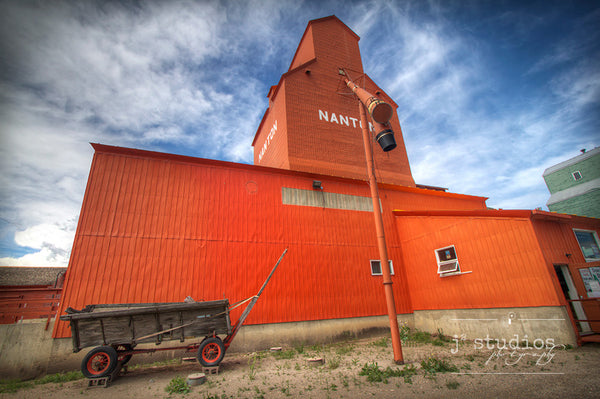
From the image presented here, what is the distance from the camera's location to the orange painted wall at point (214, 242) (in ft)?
32.3

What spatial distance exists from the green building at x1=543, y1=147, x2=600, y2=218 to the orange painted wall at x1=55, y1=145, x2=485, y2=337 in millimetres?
21612

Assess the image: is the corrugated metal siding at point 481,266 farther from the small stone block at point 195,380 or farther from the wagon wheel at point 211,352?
the small stone block at point 195,380

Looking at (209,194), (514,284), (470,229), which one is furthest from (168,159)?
(514,284)

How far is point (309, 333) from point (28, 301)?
23.0 m

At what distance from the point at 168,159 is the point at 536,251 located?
14.5 metres

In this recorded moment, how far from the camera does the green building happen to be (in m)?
23.0

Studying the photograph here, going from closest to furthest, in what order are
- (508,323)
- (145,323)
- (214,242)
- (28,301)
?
(145,323) < (508,323) < (214,242) < (28,301)

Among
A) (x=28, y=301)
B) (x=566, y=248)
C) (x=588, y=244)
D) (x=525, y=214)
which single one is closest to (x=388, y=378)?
(x=525, y=214)

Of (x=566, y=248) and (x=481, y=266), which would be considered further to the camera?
(x=481, y=266)

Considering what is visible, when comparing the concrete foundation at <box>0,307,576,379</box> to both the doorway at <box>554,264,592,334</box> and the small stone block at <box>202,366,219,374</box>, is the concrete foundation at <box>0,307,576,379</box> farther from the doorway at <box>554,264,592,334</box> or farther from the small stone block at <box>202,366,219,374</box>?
the small stone block at <box>202,366,219,374</box>

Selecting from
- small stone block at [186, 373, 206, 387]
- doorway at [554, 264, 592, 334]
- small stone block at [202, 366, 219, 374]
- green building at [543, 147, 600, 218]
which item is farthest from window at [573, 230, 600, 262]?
green building at [543, 147, 600, 218]

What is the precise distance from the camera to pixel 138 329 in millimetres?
7105

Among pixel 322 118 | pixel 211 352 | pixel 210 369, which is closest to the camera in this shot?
pixel 210 369

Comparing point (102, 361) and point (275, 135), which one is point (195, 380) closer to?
point (102, 361)
